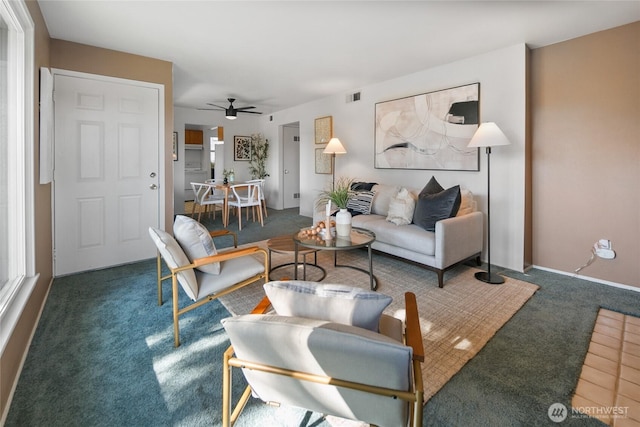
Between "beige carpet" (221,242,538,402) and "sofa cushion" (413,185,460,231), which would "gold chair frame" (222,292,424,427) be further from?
"sofa cushion" (413,185,460,231)

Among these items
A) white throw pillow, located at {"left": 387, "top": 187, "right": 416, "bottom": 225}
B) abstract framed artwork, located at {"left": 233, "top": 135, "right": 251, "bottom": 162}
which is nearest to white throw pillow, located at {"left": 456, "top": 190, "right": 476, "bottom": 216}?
white throw pillow, located at {"left": 387, "top": 187, "right": 416, "bottom": 225}

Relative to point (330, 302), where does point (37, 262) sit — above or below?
below

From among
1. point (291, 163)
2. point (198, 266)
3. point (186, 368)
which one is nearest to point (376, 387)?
point (186, 368)

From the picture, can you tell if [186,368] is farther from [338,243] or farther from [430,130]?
[430,130]

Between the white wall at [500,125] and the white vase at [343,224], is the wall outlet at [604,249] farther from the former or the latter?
the white vase at [343,224]

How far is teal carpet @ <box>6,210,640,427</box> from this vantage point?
1.43m

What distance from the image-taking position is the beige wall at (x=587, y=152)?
283 cm

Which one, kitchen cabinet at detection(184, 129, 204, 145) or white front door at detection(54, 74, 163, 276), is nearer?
white front door at detection(54, 74, 163, 276)

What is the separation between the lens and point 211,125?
734 centimetres

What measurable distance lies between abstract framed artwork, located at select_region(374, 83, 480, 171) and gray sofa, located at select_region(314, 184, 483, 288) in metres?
0.53

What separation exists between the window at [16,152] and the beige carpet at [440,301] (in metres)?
1.41

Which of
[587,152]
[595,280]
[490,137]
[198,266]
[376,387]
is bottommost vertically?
[595,280]

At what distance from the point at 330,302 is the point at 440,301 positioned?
1.90 m

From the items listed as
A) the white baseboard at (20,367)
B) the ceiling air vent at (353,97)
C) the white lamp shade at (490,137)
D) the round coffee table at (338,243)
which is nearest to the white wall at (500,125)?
the ceiling air vent at (353,97)
